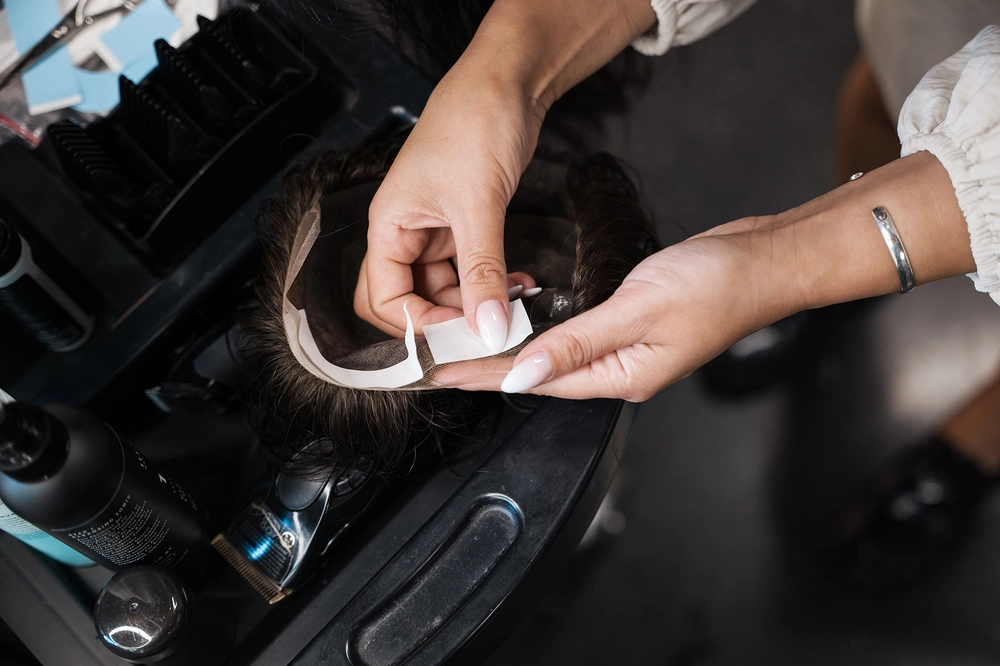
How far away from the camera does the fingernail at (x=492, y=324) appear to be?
0.54 metres

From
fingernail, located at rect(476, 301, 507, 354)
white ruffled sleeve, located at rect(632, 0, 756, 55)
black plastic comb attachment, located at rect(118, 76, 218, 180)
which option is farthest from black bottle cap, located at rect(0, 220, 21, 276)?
white ruffled sleeve, located at rect(632, 0, 756, 55)

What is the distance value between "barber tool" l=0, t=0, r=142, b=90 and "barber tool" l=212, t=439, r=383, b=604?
1.79 ft

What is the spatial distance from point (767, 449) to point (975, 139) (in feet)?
2.42

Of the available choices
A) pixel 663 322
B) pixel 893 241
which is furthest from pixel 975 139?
pixel 663 322

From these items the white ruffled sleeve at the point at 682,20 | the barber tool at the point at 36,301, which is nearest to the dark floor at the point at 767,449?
the white ruffled sleeve at the point at 682,20

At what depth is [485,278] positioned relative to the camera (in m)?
0.55

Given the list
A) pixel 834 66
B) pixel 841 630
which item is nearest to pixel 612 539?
pixel 841 630

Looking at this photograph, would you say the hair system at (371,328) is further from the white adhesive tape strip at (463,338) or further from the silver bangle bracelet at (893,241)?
the silver bangle bracelet at (893,241)

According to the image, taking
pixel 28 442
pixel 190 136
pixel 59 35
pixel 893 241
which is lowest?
pixel 893 241

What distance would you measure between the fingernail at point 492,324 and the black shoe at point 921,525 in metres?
0.91

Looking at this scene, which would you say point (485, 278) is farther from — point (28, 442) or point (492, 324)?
point (28, 442)

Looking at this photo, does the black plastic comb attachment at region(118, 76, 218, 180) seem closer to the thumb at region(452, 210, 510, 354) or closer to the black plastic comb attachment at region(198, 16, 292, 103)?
the black plastic comb attachment at region(198, 16, 292, 103)

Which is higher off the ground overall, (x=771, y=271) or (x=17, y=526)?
(x=17, y=526)

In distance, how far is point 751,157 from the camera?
1386 mm
